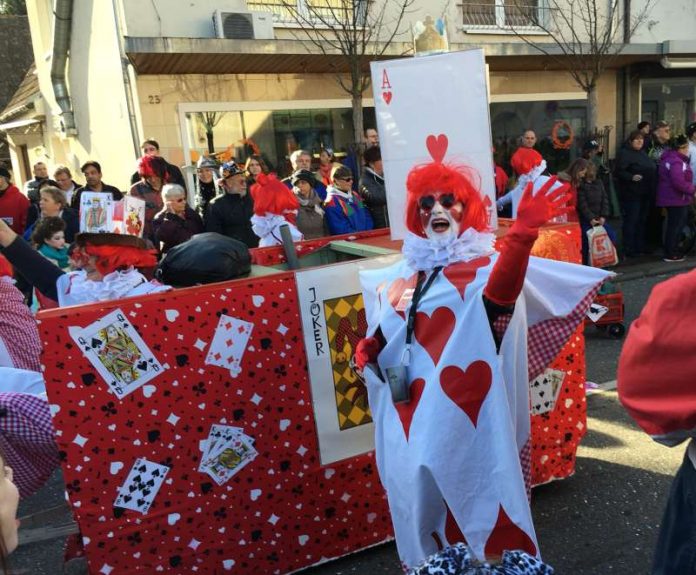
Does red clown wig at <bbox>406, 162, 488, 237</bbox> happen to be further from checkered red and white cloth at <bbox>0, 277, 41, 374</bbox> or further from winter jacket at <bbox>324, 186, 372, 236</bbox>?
winter jacket at <bbox>324, 186, 372, 236</bbox>

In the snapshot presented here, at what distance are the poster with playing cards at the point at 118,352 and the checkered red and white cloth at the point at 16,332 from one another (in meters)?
0.89

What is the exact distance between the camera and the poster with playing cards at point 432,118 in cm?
262

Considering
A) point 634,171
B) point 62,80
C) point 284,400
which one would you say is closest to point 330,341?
point 284,400

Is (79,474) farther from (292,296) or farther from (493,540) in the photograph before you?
(493,540)

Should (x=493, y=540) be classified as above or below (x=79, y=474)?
below

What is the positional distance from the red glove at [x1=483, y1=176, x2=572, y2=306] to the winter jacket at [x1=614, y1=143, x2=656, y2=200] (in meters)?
7.83

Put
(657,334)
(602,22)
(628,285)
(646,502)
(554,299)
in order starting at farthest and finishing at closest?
1. (602,22)
2. (628,285)
3. (646,502)
4. (554,299)
5. (657,334)

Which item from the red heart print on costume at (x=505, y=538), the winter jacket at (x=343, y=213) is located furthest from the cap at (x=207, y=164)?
the red heart print on costume at (x=505, y=538)

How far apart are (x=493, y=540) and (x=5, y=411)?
6.30ft

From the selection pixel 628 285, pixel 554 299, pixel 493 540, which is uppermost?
pixel 554 299

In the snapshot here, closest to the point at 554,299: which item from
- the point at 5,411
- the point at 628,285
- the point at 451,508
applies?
the point at 451,508

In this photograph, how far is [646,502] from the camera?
3.19 meters

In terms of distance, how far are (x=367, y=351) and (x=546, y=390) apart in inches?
53.4

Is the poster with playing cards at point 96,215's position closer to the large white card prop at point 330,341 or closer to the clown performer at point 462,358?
the large white card prop at point 330,341
